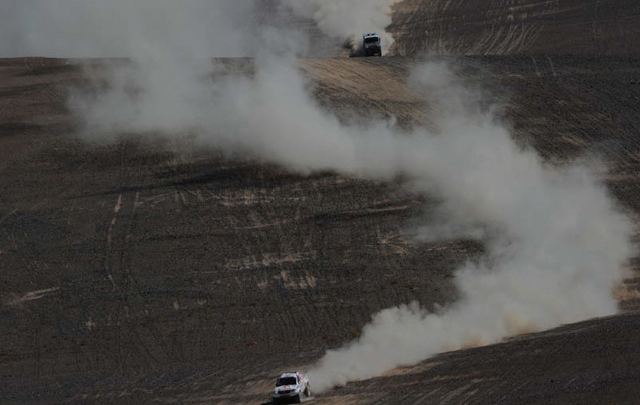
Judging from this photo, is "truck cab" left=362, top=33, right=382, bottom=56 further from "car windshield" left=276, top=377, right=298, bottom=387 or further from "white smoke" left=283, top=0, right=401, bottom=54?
"car windshield" left=276, top=377, right=298, bottom=387

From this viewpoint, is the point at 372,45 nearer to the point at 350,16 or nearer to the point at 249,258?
the point at 350,16

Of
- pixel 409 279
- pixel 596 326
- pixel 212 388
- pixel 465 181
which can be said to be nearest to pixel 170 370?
pixel 212 388

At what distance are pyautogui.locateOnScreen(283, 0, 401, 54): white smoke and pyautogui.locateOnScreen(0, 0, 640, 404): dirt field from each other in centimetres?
890

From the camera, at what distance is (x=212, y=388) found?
35781 mm

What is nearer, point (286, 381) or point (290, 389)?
point (290, 389)

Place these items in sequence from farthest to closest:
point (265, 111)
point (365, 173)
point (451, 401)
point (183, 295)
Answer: point (265, 111), point (365, 173), point (183, 295), point (451, 401)

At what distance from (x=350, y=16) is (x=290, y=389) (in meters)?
47.8

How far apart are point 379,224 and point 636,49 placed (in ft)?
87.4

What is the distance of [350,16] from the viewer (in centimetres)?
7656

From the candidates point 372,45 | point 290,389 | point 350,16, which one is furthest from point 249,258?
point 350,16

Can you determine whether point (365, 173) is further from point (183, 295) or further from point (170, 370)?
point (170, 370)

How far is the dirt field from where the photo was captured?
34125mm

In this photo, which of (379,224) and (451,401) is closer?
(451,401)

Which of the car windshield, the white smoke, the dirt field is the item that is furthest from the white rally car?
the white smoke
